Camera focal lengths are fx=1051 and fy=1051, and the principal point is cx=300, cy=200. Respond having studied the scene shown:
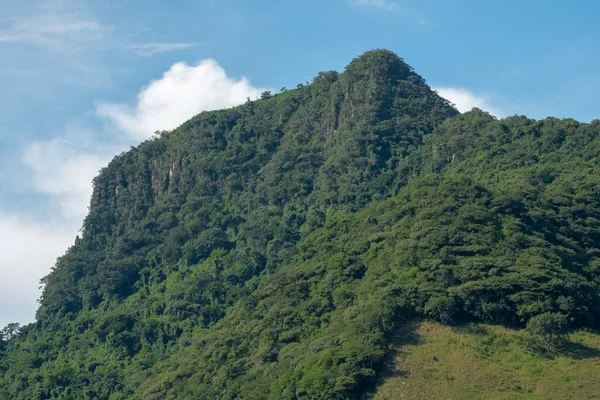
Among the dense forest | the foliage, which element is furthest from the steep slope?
the foliage

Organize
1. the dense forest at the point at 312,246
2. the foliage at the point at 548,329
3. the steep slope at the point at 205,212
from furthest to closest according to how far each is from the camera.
Result: the steep slope at the point at 205,212 → the dense forest at the point at 312,246 → the foliage at the point at 548,329

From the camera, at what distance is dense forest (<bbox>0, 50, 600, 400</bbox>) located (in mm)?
80562

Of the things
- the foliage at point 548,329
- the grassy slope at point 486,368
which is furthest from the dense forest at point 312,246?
the grassy slope at point 486,368

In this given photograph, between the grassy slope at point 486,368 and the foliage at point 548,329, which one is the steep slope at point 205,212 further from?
the foliage at point 548,329

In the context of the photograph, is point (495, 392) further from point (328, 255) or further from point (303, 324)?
point (328, 255)

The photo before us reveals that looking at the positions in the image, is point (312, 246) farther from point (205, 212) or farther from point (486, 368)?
point (486, 368)

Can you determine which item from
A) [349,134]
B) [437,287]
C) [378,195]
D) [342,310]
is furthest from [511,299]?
[349,134]

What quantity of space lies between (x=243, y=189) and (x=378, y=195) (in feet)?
75.7

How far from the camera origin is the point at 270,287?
97.4 m

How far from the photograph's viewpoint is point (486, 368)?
74.2 m

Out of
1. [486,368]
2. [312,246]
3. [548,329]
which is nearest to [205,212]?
[312,246]

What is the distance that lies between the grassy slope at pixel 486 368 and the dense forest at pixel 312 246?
5.73 feet

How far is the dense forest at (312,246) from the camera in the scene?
80.6 meters

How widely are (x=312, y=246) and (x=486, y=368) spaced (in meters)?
34.3
